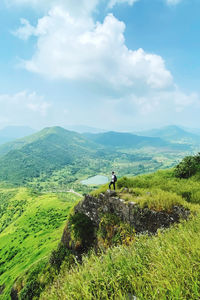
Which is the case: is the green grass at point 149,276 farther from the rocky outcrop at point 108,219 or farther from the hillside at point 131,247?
the rocky outcrop at point 108,219

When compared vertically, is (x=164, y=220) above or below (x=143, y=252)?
below

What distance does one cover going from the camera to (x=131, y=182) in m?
18.4

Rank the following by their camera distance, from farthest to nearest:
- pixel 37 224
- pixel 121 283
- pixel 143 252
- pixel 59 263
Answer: pixel 37 224 → pixel 59 263 → pixel 143 252 → pixel 121 283

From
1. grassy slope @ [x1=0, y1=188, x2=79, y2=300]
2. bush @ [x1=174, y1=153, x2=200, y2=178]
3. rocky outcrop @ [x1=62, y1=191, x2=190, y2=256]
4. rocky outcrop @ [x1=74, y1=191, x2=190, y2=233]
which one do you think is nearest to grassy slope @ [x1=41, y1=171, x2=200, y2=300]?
rocky outcrop @ [x1=74, y1=191, x2=190, y2=233]

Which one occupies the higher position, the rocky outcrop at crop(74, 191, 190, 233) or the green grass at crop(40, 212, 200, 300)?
the green grass at crop(40, 212, 200, 300)

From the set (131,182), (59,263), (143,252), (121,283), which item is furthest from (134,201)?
(59,263)

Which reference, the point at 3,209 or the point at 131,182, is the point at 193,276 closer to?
the point at 131,182

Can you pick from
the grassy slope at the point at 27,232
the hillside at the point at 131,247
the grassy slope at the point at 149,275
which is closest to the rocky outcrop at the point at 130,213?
the hillside at the point at 131,247

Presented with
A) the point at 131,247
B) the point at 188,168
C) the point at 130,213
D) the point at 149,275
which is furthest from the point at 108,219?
Result: the point at 188,168

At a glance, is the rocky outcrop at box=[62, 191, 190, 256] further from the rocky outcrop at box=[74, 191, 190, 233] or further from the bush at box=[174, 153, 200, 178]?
the bush at box=[174, 153, 200, 178]

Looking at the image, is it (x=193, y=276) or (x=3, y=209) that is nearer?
(x=193, y=276)

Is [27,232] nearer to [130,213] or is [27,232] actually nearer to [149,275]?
[130,213]

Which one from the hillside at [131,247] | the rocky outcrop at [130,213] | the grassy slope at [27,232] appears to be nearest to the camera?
the hillside at [131,247]

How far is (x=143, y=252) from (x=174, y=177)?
16086 mm
